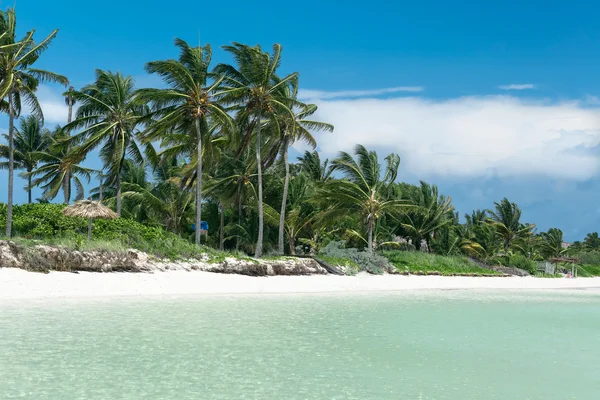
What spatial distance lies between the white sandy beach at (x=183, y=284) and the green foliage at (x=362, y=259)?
3.36 ft

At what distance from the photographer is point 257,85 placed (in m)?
28.8

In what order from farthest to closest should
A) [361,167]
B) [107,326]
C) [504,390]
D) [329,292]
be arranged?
[361,167]
[329,292]
[107,326]
[504,390]

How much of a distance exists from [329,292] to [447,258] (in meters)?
16.5

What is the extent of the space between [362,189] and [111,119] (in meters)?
14.0

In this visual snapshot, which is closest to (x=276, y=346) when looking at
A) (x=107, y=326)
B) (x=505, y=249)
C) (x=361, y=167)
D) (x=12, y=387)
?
(x=107, y=326)

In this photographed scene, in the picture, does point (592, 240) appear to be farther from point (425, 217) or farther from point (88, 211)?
point (88, 211)

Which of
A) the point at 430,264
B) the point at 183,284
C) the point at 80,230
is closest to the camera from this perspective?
the point at 183,284

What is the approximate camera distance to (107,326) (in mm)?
10336

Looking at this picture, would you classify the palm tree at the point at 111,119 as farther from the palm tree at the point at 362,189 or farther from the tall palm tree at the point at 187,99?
the palm tree at the point at 362,189

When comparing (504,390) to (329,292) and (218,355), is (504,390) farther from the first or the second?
(329,292)

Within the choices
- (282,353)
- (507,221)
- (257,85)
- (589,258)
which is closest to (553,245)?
(589,258)

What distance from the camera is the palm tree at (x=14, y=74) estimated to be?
76.1 ft

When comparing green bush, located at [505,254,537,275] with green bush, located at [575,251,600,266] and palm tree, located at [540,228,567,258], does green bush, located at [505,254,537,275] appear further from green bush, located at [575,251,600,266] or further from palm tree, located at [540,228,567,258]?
green bush, located at [575,251,600,266]

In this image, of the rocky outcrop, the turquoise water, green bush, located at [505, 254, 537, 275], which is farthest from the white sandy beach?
green bush, located at [505, 254, 537, 275]
